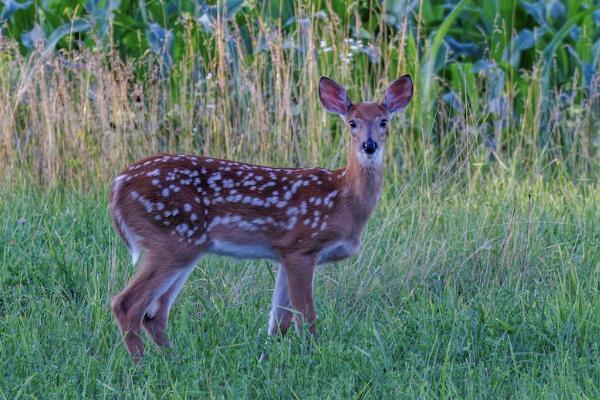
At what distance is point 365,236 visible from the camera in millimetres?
6797

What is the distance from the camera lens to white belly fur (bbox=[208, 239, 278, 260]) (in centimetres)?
560

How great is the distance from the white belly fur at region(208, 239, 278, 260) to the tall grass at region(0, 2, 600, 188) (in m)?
2.22

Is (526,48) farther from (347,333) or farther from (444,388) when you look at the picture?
(444,388)

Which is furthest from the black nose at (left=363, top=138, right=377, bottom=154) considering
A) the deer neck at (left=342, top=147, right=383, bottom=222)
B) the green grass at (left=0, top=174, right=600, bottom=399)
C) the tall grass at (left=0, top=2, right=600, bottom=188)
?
the tall grass at (left=0, top=2, right=600, bottom=188)

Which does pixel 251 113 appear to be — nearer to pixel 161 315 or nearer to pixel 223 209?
pixel 223 209

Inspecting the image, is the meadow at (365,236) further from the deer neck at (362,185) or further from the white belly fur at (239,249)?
the deer neck at (362,185)

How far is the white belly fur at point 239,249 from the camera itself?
5.60m

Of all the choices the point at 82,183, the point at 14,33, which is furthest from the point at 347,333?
the point at 14,33

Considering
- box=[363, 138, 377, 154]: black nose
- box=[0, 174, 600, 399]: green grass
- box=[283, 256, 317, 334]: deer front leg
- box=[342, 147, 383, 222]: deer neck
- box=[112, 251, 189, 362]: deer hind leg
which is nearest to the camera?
box=[0, 174, 600, 399]: green grass

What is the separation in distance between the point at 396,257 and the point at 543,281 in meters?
0.84


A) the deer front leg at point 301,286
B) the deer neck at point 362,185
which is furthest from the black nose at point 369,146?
the deer front leg at point 301,286

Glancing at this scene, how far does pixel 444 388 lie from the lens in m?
4.45

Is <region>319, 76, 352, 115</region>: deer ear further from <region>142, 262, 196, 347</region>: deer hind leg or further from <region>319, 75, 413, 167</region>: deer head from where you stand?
<region>142, 262, 196, 347</region>: deer hind leg

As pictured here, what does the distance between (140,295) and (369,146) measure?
1.33 meters
